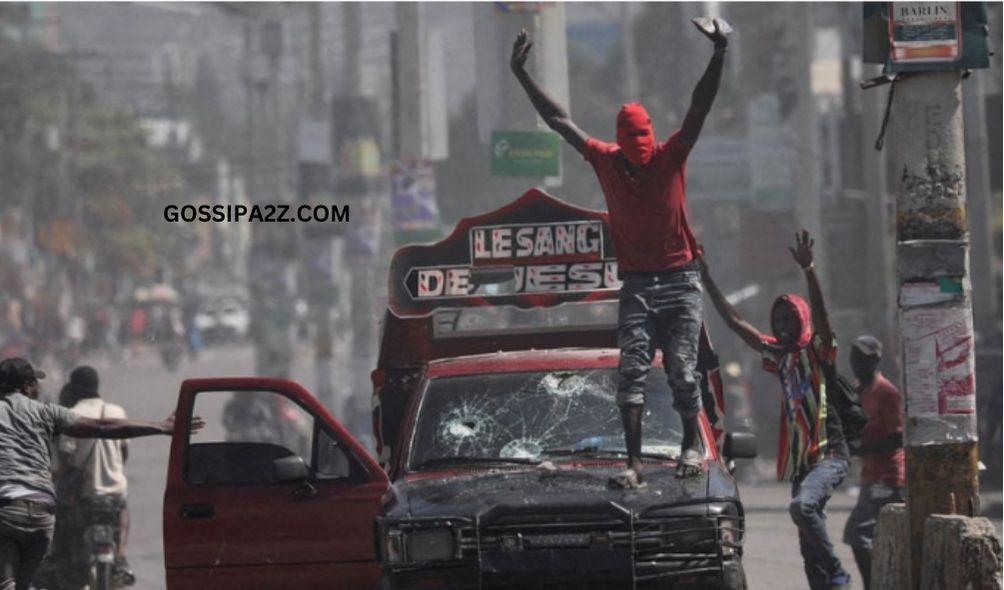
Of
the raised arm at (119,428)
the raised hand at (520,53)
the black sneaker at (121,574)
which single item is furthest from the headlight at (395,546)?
the black sneaker at (121,574)

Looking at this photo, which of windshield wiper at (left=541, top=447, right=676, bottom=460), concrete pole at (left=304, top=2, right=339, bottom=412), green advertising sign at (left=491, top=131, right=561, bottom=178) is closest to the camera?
windshield wiper at (left=541, top=447, right=676, bottom=460)

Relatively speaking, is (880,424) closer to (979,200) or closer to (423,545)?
(423,545)

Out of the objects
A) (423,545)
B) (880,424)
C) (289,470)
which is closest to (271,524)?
(289,470)

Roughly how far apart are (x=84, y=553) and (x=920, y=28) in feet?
23.0

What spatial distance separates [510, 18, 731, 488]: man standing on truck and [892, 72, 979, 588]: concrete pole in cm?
92

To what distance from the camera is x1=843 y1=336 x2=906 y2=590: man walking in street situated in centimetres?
1155

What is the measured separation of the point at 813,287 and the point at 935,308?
4.48ft

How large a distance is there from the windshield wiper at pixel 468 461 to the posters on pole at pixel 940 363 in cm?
171

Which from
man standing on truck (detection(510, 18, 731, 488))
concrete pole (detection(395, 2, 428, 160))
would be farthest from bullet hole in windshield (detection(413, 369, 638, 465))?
concrete pole (detection(395, 2, 428, 160))

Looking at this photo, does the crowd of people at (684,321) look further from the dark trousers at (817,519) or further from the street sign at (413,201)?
the street sign at (413,201)

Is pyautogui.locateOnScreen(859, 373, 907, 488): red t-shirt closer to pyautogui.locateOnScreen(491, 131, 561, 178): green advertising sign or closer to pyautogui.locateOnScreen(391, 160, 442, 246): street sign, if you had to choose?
pyautogui.locateOnScreen(491, 131, 561, 178): green advertising sign

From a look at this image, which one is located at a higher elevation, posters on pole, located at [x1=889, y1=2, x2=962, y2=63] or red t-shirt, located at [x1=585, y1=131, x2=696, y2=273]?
posters on pole, located at [x1=889, y1=2, x2=962, y2=63]

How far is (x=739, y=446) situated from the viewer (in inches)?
379

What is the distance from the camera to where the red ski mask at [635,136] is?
9.37 m
